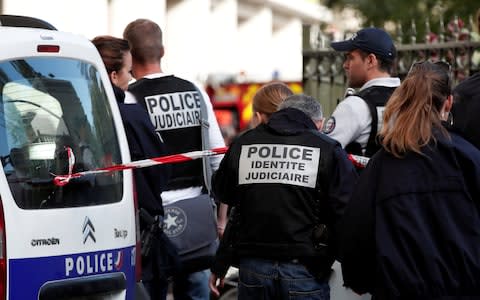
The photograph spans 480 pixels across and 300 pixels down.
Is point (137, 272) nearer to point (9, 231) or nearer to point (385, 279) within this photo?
point (9, 231)

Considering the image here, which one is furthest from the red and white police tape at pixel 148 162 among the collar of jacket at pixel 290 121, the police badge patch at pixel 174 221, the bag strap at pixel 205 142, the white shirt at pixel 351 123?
the collar of jacket at pixel 290 121

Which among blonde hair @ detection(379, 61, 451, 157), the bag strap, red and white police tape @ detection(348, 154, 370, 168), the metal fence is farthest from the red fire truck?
blonde hair @ detection(379, 61, 451, 157)

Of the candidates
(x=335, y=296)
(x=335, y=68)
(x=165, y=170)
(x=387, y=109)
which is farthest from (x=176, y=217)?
(x=335, y=68)

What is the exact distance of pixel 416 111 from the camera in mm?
4527

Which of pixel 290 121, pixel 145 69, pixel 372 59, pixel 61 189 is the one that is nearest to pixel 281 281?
pixel 290 121

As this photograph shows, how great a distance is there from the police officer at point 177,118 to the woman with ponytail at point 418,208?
2.18 m

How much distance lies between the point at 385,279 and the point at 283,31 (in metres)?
41.5

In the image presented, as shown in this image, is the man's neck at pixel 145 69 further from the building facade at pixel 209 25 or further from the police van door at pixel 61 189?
the building facade at pixel 209 25

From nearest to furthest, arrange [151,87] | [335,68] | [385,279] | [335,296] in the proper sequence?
[385,279], [335,296], [151,87], [335,68]

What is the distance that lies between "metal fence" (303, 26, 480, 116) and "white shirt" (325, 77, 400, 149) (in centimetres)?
234

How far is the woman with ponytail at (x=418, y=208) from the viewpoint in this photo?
4.42m

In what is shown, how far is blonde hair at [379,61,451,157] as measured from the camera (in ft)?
14.8

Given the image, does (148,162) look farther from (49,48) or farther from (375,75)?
(375,75)

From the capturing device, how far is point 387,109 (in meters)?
4.64
